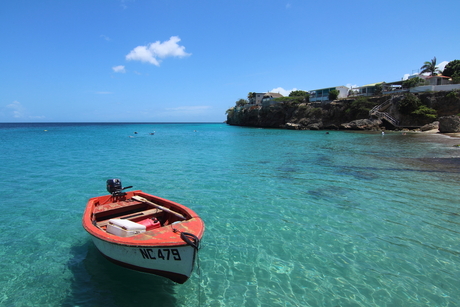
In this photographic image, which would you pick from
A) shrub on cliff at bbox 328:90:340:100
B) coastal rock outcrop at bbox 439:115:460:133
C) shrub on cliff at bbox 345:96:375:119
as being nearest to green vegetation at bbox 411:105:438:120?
coastal rock outcrop at bbox 439:115:460:133

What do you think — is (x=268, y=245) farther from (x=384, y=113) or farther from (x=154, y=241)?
(x=384, y=113)

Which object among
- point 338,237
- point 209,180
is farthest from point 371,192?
point 209,180

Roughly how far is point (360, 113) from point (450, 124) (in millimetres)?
18555

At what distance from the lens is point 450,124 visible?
127 feet

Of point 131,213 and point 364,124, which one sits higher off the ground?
point 364,124

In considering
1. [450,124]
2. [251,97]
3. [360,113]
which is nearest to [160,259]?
[450,124]

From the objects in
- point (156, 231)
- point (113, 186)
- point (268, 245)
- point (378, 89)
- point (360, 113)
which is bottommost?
point (268, 245)

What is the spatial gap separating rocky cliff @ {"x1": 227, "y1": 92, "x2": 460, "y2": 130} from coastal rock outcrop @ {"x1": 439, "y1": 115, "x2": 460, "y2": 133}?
8.16 meters

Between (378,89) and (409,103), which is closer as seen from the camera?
(409,103)

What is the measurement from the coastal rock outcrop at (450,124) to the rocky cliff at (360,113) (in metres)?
8.16

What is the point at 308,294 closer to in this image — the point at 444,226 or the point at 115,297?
the point at 115,297

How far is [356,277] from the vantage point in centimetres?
529

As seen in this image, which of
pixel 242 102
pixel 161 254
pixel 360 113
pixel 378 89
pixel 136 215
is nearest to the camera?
pixel 161 254

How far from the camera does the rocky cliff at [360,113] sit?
46.7m
